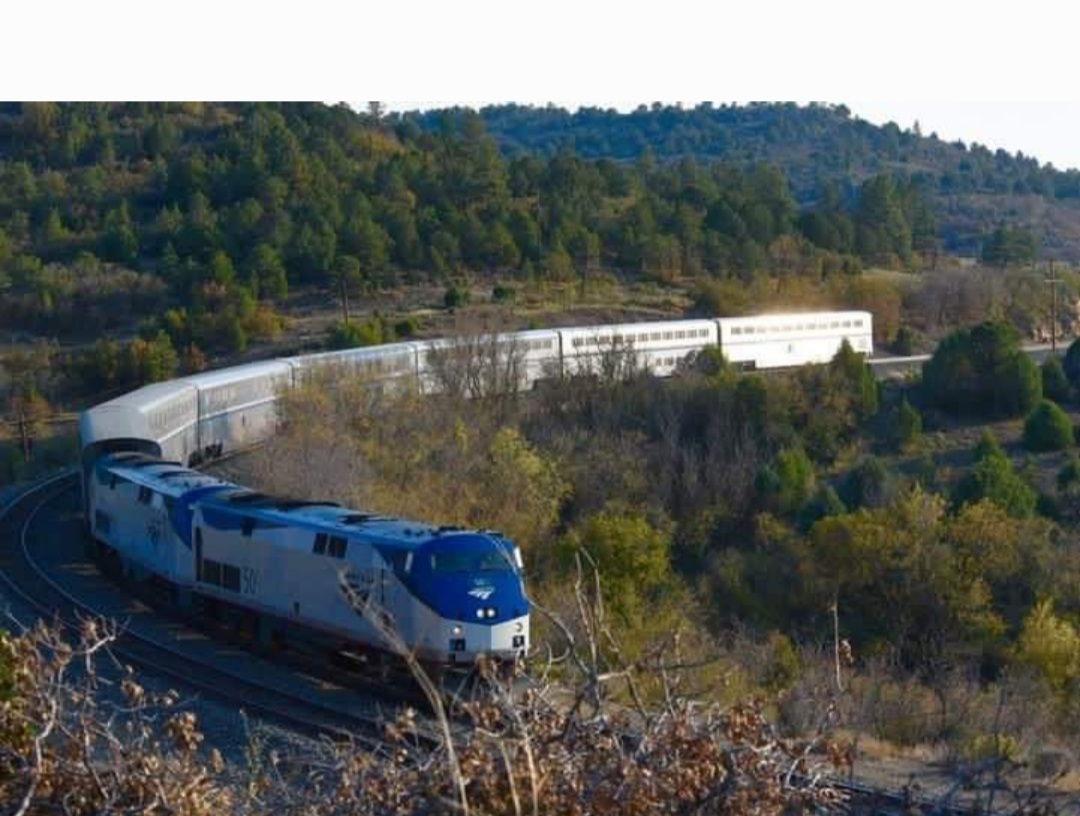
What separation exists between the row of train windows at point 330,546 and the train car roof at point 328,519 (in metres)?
0.08

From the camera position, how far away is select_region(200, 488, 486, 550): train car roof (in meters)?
18.2

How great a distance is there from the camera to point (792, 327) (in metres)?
64.4

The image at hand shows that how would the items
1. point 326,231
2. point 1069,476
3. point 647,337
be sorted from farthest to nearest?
point 326,231, point 647,337, point 1069,476

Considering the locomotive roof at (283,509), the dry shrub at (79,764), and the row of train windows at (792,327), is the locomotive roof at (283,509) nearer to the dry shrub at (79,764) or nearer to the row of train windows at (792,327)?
the dry shrub at (79,764)

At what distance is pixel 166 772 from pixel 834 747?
358 centimetres

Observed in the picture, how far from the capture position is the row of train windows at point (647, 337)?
54.2m

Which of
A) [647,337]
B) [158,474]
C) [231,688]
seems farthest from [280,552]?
[647,337]

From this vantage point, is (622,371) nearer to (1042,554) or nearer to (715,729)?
(1042,554)

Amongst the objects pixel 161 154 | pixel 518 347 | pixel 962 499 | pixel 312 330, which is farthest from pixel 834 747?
pixel 161 154

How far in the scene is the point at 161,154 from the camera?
95.0m

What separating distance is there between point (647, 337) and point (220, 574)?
36.6 m

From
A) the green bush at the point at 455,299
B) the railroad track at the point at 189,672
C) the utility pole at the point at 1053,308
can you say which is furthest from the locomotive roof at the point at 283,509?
the utility pole at the point at 1053,308

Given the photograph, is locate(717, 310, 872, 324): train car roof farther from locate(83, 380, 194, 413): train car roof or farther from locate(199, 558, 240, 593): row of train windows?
locate(199, 558, 240, 593): row of train windows

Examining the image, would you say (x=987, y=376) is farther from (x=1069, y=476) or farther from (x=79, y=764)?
(x=79, y=764)
